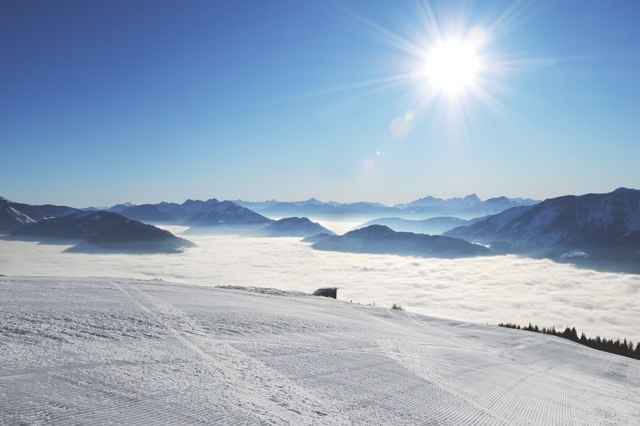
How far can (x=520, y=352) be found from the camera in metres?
13.7

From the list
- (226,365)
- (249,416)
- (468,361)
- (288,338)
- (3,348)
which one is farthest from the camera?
(468,361)

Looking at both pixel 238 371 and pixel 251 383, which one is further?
pixel 238 371

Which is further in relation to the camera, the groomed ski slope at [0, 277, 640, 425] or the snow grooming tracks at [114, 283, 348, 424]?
the snow grooming tracks at [114, 283, 348, 424]

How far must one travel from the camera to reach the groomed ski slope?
4266mm

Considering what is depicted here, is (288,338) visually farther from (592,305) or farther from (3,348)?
(592,305)

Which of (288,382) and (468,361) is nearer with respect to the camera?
(288,382)

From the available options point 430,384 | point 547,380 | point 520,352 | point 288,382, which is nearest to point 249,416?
point 288,382

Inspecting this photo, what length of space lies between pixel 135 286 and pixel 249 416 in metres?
10.2

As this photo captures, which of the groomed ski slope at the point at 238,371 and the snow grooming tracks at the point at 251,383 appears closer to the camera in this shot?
the groomed ski slope at the point at 238,371

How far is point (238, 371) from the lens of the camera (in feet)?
18.7

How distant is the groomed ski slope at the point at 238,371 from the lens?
14.0 feet

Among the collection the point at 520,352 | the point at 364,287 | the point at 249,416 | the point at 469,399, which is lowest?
the point at 364,287

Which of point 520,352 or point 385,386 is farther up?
point 385,386

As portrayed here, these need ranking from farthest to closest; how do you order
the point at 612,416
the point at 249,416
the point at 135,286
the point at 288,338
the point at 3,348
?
the point at 135,286, the point at 288,338, the point at 612,416, the point at 3,348, the point at 249,416
